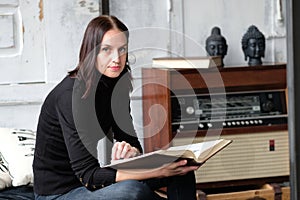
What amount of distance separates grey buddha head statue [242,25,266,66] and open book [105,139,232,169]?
135 centimetres

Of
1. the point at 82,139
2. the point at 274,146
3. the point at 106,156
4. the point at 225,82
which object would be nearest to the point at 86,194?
the point at 82,139

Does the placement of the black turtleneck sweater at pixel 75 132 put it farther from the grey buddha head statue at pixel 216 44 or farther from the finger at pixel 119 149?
the grey buddha head statue at pixel 216 44

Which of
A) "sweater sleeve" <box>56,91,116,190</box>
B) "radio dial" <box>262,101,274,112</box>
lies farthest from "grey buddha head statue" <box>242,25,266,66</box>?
"sweater sleeve" <box>56,91,116,190</box>

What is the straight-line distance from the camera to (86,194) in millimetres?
1823

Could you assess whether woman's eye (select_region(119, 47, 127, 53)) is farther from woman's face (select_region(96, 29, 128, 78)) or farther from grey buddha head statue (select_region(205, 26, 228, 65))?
grey buddha head statue (select_region(205, 26, 228, 65))

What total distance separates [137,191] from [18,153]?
0.83 metres

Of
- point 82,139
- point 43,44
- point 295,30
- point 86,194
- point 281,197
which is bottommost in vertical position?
point 281,197

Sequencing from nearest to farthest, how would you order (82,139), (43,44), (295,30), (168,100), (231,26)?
1. (295,30)
2. (82,139)
3. (168,100)
4. (43,44)
5. (231,26)

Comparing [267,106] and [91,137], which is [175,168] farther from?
[267,106]

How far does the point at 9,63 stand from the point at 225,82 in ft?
3.91

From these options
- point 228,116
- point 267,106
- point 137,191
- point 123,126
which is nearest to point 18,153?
point 123,126

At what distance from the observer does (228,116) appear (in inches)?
112

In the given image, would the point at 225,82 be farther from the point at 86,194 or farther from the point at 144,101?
the point at 86,194

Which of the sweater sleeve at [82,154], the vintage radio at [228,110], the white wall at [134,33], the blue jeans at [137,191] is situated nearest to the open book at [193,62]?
the vintage radio at [228,110]
